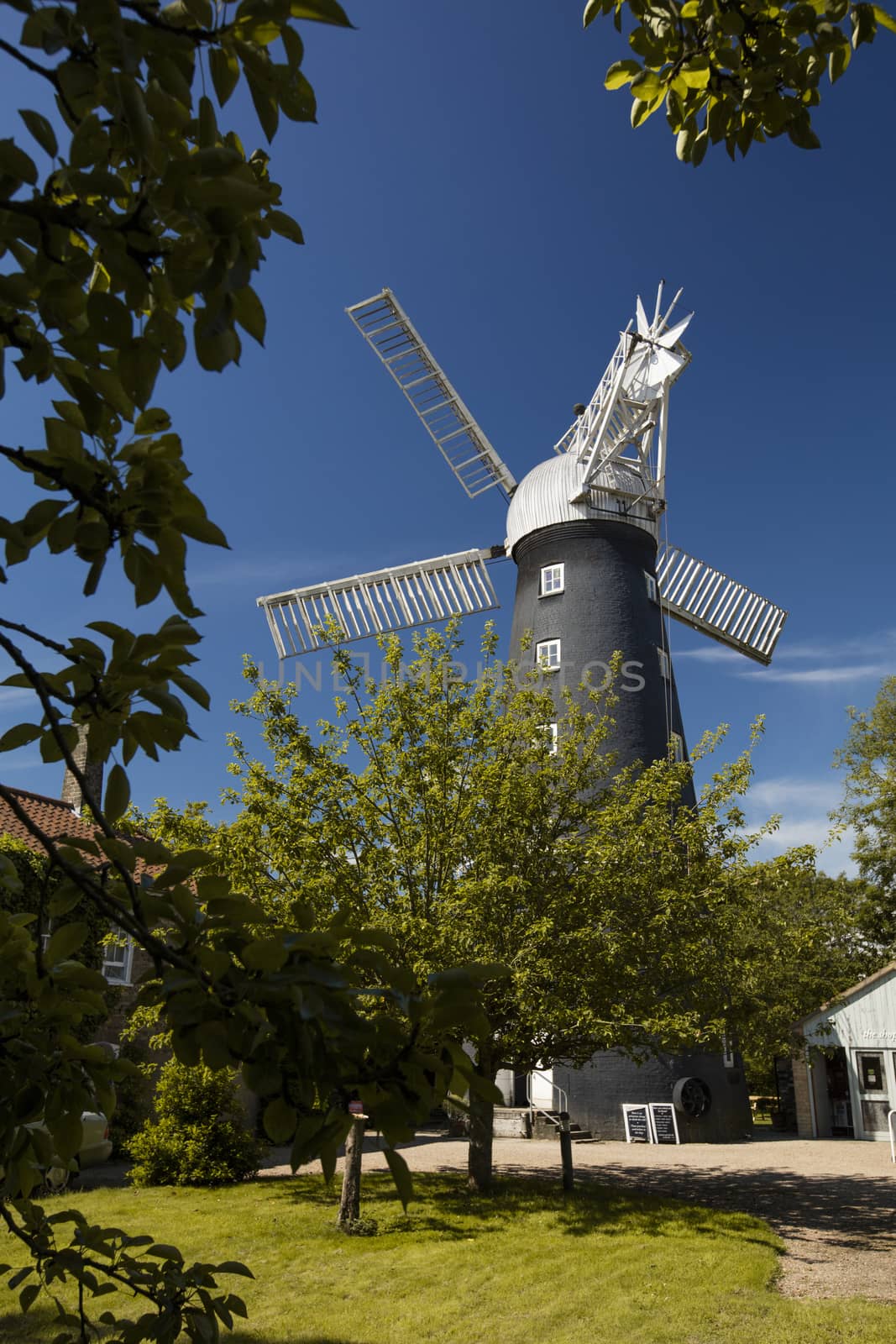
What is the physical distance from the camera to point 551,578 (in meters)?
25.3

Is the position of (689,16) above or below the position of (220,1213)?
above

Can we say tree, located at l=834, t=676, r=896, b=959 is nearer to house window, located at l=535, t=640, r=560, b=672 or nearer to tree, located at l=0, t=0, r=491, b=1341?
house window, located at l=535, t=640, r=560, b=672

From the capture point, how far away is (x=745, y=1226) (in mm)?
11688

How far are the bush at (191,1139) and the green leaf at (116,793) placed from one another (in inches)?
529

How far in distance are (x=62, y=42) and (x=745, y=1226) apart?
44.3ft

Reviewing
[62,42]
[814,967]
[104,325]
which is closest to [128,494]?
[104,325]

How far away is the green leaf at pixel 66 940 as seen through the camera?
1.79 meters

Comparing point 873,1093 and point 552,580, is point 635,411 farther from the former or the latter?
point 873,1093

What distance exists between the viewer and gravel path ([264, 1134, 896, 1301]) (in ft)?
32.2

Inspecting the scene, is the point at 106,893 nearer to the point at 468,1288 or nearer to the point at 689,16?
the point at 689,16

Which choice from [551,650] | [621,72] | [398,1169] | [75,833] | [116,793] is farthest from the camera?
[551,650]

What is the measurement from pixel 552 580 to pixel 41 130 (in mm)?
24220

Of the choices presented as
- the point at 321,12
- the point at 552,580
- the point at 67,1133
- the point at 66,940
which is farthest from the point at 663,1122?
the point at 321,12

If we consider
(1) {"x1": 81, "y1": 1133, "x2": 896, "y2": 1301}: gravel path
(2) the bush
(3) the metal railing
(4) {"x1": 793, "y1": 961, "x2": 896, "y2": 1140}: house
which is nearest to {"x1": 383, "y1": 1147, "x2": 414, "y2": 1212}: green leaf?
(1) {"x1": 81, "y1": 1133, "x2": 896, "y2": 1301}: gravel path
